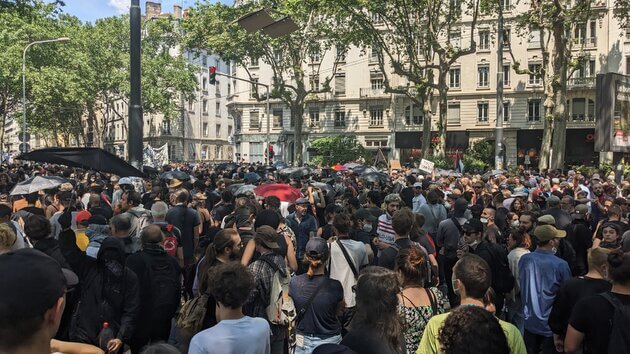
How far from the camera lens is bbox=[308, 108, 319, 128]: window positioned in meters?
53.5

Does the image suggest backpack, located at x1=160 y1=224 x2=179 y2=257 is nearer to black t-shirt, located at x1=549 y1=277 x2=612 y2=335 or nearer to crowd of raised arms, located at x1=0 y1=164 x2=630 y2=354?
crowd of raised arms, located at x1=0 y1=164 x2=630 y2=354

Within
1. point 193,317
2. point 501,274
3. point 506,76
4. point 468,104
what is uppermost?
point 506,76

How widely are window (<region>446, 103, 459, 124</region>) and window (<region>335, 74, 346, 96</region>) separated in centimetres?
979

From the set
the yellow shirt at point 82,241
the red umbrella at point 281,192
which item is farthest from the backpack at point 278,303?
the red umbrella at point 281,192

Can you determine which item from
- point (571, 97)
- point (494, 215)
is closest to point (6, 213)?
point (494, 215)

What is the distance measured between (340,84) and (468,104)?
38.5 feet

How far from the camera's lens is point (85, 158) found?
9.68m

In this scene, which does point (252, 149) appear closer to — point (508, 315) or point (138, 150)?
point (138, 150)

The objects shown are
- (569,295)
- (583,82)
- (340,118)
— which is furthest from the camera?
(340,118)

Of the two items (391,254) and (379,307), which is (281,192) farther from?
(379,307)

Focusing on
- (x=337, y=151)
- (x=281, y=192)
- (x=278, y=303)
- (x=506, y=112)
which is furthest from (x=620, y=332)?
(x=506, y=112)

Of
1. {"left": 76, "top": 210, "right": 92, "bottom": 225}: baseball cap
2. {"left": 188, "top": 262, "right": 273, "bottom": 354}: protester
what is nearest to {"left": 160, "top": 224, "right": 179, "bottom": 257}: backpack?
{"left": 76, "top": 210, "right": 92, "bottom": 225}: baseball cap

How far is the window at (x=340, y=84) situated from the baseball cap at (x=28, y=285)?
165ft

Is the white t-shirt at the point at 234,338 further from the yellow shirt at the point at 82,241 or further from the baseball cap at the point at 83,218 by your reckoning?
the baseball cap at the point at 83,218
